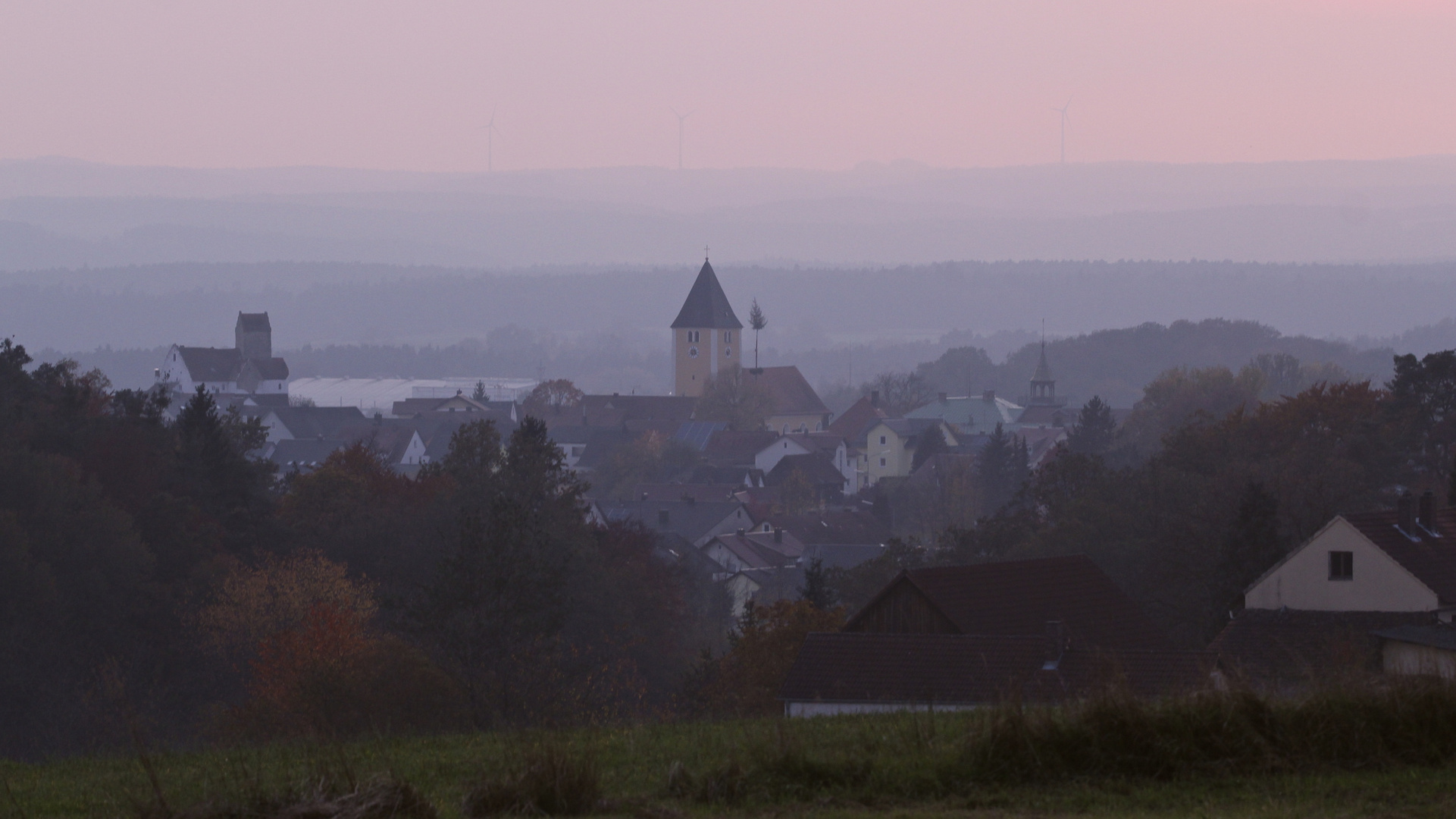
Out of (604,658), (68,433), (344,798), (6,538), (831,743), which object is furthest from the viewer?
(68,433)

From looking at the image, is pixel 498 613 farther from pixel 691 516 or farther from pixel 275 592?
pixel 691 516

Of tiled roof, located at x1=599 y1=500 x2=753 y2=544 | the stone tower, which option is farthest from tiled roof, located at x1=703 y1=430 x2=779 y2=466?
the stone tower

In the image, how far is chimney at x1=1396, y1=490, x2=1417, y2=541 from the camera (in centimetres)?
3005

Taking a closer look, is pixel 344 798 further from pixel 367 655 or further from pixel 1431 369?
pixel 1431 369

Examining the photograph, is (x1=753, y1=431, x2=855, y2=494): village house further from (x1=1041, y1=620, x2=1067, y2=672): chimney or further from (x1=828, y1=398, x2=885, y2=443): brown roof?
(x1=1041, y1=620, x2=1067, y2=672): chimney

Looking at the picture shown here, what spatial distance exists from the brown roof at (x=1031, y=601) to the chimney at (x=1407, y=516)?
16.9 feet

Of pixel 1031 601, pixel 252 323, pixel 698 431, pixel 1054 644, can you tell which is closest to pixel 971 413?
pixel 698 431

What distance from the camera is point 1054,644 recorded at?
72.4 feet

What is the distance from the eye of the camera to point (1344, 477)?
4456 centimetres

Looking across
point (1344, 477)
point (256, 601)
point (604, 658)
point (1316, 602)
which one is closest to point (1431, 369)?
point (1344, 477)

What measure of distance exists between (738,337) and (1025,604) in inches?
5773

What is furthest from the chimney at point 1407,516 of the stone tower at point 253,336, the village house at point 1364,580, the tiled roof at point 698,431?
the stone tower at point 253,336

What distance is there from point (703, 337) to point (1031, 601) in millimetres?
142504

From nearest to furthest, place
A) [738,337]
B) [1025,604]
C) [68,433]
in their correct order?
[1025,604] → [68,433] → [738,337]
